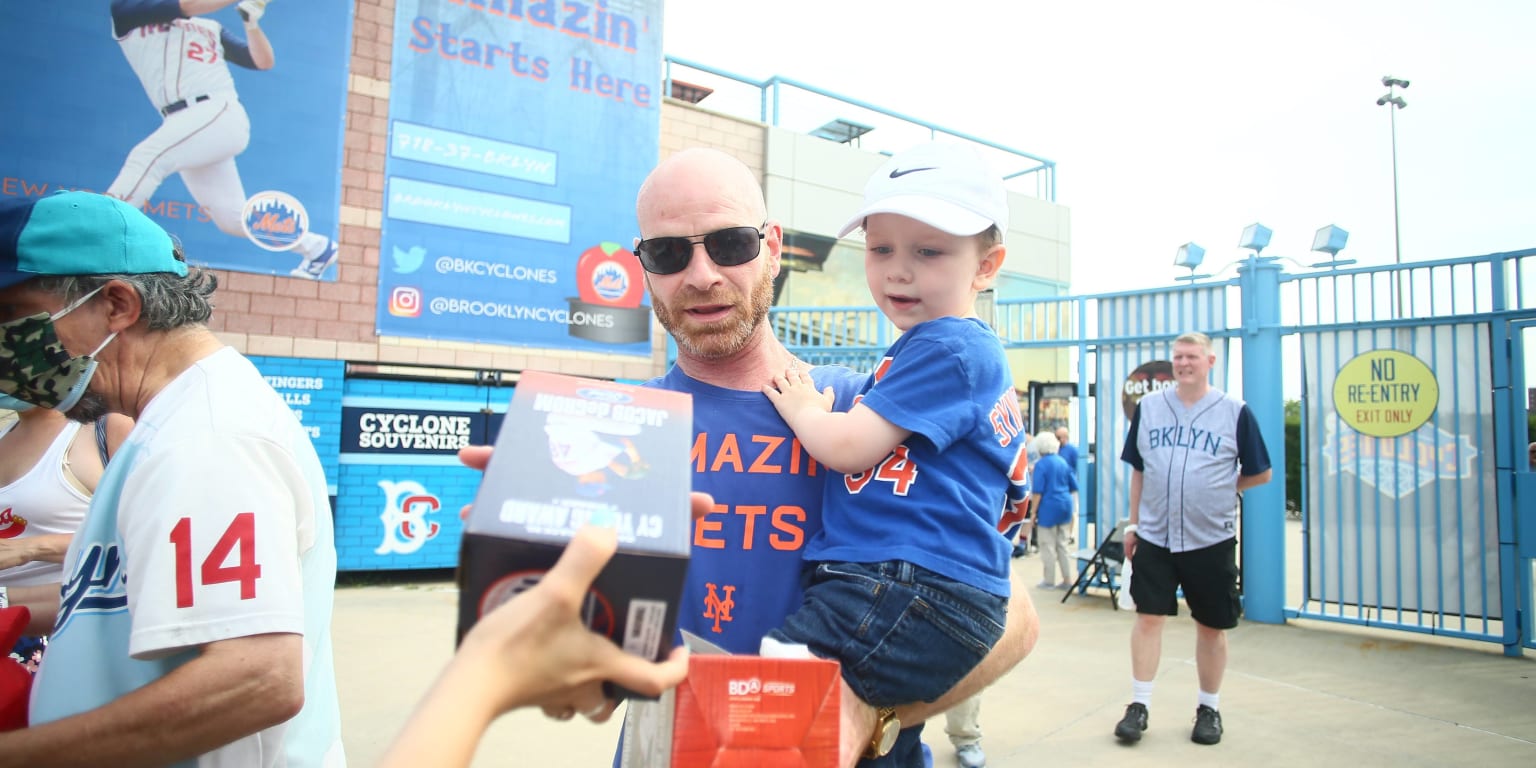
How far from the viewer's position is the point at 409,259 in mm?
9102

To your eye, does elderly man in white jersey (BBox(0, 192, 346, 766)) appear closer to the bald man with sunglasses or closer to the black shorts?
the bald man with sunglasses

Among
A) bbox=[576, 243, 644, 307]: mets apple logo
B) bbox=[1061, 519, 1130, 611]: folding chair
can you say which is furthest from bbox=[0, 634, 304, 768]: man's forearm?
bbox=[576, 243, 644, 307]: mets apple logo

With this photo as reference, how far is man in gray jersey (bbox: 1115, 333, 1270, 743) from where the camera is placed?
4.59m

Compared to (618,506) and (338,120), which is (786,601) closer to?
(618,506)

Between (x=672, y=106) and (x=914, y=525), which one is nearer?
(x=914, y=525)

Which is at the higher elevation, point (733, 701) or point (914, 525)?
point (914, 525)

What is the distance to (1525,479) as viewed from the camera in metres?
6.04

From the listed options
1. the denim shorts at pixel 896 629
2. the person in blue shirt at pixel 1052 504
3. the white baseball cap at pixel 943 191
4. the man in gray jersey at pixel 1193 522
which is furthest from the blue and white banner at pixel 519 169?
the denim shorts at pixel 896 629

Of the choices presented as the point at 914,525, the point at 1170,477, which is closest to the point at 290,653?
the point at 914,525

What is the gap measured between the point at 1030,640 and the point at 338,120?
9435 mm

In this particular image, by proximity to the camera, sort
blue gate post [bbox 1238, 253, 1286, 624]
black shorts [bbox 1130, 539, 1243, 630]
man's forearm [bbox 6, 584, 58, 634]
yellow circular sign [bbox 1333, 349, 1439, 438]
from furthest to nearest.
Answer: blue gate post [bbox 1238, 253, 1286, 624], yellow circular sign [bbox 1333, 349, 1439, 438], black shorts [bbox 1130, 539, 1243, 630], man's forearm [bbox 6, 584, 58, 634]

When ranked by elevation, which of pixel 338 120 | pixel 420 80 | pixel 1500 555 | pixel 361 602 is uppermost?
pixel 420 80

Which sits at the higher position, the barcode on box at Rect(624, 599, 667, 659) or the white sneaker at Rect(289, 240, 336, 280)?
the white sneaker at Rect(289, 240, 336, 280)

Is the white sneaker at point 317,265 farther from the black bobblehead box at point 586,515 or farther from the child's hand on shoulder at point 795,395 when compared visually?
the black bobblehead box at point 586,515
